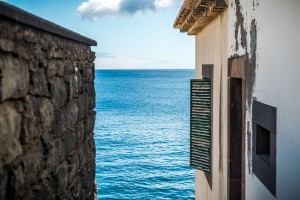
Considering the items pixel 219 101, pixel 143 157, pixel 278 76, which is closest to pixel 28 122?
pixel 278 76

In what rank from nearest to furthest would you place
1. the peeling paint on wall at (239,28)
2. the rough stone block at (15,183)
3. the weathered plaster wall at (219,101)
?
the rough stone block at (15,183) < the peeling paint on wall at (239,28) < the weathered plaster wall at (219,101)

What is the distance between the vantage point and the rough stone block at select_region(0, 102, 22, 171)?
92.7 inches

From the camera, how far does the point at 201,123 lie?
7.33 metres

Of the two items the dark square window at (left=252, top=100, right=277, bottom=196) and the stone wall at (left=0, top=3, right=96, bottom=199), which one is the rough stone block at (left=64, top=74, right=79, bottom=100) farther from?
the dark square window at (left=252, top=100, right=277, bottom=196)

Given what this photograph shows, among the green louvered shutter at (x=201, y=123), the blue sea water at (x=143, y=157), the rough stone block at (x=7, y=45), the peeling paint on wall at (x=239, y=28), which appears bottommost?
the blue sea water at (x=143, y=157)

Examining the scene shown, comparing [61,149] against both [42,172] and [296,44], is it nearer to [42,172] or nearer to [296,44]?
[42,172]

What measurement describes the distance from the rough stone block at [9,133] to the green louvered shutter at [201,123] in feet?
16.2

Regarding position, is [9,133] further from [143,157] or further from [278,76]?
[143,157]

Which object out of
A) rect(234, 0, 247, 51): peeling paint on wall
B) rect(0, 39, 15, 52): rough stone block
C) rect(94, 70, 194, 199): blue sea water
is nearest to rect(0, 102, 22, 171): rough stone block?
rect(0, 39, 15, 52): rough stone block

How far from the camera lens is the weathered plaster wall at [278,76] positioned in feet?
10.4

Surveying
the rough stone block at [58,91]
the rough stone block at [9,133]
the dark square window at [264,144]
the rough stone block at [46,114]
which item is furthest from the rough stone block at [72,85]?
the dark square window at [264,144]

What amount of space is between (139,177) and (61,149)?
21436 millimetres

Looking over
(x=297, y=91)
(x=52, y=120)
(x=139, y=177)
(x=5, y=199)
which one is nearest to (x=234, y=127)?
(x=297, y=91)

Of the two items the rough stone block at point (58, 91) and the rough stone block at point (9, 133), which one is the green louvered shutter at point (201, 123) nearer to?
the rough stone block at point (58, 91)
